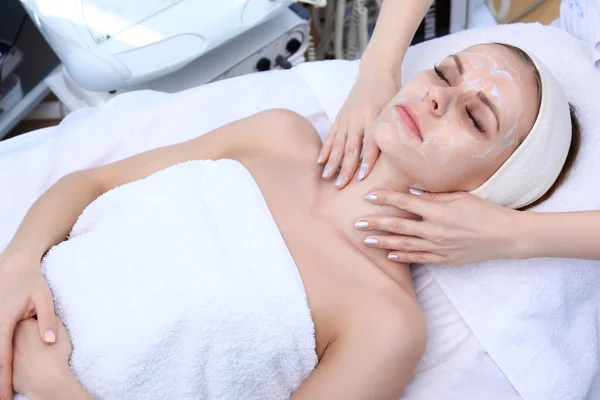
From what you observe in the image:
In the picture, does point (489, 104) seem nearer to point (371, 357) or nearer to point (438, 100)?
point (438, 100)

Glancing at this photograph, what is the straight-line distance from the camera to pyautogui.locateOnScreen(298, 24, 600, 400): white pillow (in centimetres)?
103

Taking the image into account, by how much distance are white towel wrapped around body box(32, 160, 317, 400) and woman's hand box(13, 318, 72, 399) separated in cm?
2

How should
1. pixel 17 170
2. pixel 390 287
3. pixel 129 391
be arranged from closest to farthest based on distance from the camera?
pixel 129 391
pixel 390 287
pixel 17 170

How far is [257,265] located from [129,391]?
0.93 feet

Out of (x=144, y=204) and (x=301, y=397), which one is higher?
(x=144, y=204)

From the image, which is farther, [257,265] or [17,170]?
[17,170]

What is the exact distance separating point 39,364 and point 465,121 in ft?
2.59

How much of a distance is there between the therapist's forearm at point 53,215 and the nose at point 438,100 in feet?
2.16

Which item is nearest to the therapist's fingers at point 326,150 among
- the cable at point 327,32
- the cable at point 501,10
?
the cable at point 327,32

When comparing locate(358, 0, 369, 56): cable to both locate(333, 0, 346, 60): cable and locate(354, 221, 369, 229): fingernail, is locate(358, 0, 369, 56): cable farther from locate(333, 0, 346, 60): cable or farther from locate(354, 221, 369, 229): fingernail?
locate(354, 221, 369, 229): fingernail

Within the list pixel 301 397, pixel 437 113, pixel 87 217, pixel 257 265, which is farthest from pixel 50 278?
pixel 437 113

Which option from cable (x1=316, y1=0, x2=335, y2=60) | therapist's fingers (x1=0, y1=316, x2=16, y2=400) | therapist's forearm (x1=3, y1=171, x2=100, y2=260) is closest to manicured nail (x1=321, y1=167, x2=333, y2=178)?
therapist's forearm (x1=3, y1=171, x2=100, y2=260)

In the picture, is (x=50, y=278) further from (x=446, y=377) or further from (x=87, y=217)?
(x=446, y=377)

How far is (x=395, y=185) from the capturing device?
3.53 feet
